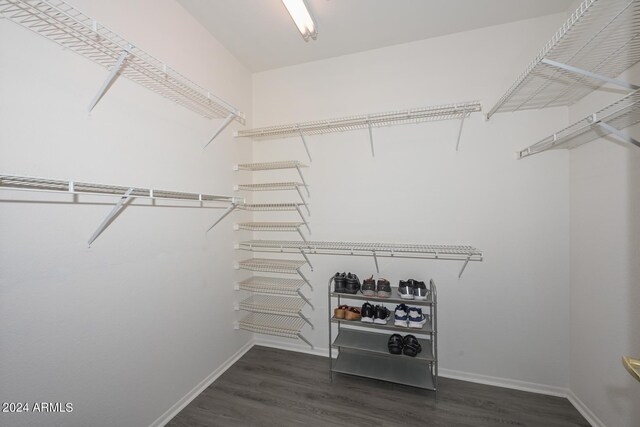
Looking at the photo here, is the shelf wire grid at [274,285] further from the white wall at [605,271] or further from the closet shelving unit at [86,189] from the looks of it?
the white wall at [605,271]

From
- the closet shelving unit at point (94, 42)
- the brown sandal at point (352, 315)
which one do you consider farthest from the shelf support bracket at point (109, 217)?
the brown sandal at point (352, 315)

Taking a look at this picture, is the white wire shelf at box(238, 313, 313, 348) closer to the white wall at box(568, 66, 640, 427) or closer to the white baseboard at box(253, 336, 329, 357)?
the white baseboard at box(253, 336, 329, 357)

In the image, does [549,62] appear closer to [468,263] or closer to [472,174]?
[472,174]

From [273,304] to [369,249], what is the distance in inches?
46.9

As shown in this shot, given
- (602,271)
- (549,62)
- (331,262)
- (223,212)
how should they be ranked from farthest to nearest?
(331,262) → (223,212) → (602,271) → (549,62)

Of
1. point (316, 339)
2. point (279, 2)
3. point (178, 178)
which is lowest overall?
point (316, 339)

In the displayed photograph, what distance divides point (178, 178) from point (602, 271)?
3010 millimetres

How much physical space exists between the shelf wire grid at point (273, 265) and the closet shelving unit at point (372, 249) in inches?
4.6

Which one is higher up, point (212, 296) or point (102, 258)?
point (102, 258)

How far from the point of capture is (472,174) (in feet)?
6.84

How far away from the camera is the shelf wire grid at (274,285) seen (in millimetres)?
2381

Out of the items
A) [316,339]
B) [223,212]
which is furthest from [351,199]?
[316,339]

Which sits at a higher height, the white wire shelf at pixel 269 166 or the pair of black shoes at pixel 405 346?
the white wire shelf at pixel 269 166

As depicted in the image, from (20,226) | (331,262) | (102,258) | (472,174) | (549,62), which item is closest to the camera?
(20,226)
